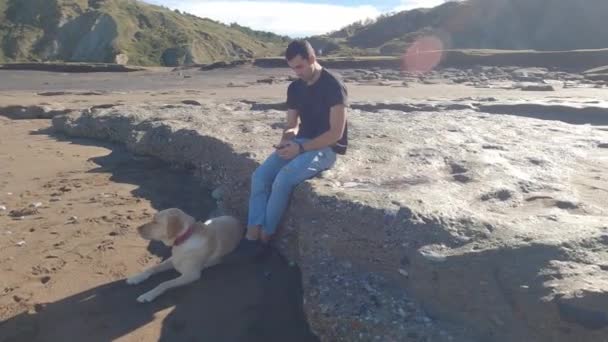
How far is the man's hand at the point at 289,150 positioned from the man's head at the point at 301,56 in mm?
549

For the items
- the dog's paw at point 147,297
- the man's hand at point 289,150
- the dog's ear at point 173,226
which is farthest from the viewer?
the man's hand at point 289,150

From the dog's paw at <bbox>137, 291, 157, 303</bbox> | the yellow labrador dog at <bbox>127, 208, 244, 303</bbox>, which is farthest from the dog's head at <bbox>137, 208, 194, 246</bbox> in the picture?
the dog's paw at <bbox>137, 291, 157, 303</bbox>

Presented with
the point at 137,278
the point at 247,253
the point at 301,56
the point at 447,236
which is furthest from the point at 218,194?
the point at 447,236

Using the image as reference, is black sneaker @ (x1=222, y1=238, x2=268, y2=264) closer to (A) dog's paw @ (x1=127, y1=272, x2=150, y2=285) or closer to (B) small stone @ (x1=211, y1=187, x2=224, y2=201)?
(A) dog's paw @ (x1=127, y1=272, x2=150, y2=285)

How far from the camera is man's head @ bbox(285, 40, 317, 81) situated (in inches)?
185

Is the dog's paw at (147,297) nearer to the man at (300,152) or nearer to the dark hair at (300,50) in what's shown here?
the man at (300,152)

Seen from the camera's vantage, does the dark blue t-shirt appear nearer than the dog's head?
No

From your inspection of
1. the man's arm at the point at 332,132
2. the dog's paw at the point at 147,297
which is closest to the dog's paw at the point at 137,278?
the dog's paw at the point at 147,297

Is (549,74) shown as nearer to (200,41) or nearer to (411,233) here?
(411,233)

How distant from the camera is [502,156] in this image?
18.8 ft

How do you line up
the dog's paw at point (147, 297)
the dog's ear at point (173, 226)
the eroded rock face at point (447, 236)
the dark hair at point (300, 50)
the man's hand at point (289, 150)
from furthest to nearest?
the man's hand at point (289, 150) < the dark hair at point (300, 50) < the dog's ear at point (173, 226) < the dog's paw at point (147, 297) < the eroded rock face at point (447, 236)

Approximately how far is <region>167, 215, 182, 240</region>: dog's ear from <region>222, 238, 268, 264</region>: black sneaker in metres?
0.56

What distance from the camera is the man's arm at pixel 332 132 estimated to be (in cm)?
484

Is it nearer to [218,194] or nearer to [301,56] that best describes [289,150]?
[301,56]
